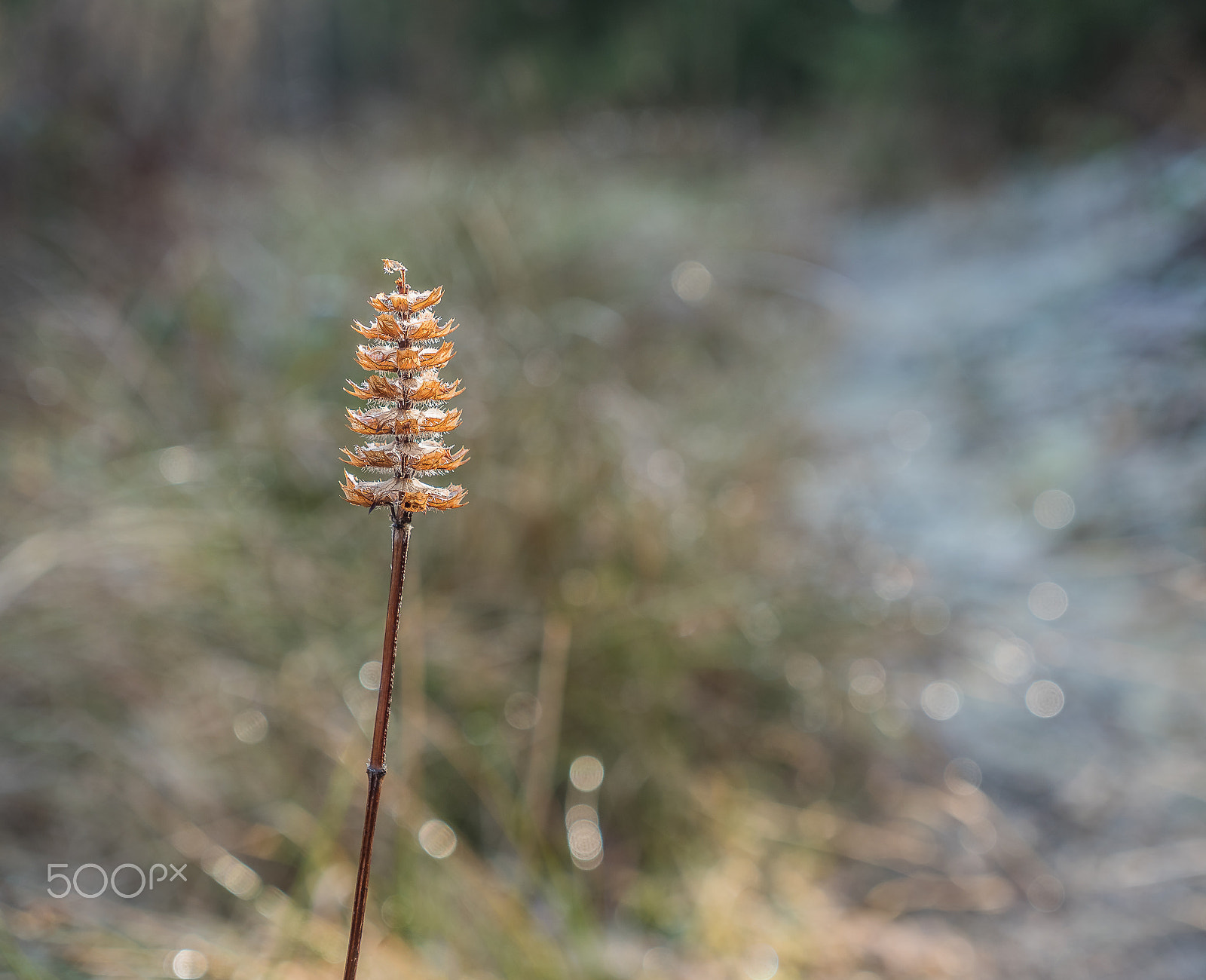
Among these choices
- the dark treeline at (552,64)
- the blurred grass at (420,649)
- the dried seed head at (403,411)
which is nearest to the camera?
the dried seed head at (403,411)

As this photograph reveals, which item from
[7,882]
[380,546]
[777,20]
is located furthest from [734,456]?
[777,20]

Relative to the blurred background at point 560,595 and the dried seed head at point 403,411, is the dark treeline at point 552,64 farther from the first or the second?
the dried seed head at point 403,411

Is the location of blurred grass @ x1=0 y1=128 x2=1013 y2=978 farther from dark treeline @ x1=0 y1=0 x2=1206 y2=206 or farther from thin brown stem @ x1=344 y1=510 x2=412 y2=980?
dark treeline @ x1=0 y1=0 x2=1206 y2=206

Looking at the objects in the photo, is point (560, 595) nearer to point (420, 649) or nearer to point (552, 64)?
point (420, 649)

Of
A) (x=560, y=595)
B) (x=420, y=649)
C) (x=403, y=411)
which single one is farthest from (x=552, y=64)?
(x=403, y=411)

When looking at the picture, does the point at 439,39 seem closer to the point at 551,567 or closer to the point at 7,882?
the point at 551,567

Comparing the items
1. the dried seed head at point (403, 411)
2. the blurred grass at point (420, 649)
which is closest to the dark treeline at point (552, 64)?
the blurred grass at point (420, 649)

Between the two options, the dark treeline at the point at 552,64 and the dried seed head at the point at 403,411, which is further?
the dark treeline at the point at 552,64
